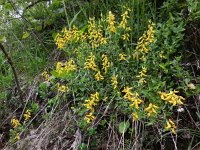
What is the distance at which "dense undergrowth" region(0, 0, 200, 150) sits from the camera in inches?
63.7

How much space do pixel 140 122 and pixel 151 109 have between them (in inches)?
12.1

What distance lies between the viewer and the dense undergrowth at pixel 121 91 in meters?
1.62

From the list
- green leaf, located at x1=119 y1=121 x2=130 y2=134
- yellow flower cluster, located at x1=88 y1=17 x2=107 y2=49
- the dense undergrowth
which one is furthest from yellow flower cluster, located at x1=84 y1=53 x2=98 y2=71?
green leaf, located at x1=119 y1=121 x2=130 y2=134

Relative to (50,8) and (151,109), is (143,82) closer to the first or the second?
(151,109)

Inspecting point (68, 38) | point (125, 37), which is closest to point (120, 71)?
point (125, 37)

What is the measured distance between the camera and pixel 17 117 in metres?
2.20

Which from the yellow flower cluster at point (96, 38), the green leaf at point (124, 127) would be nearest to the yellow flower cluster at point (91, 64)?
the yellow flower cluster at point (96, 38)

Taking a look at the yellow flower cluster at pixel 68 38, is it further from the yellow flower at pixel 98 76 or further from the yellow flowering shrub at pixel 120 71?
the yellow flower at pixel 98 76

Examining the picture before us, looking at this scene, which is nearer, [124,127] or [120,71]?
[124,127]

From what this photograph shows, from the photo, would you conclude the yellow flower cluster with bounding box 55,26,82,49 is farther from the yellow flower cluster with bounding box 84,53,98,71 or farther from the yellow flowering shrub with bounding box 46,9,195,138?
the yellow flower cluster with bounding box 84,53,98,71

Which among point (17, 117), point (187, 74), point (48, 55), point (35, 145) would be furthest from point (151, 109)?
point (48, 55)

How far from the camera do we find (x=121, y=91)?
1.82 metres

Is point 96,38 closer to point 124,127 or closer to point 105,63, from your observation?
point 105,63

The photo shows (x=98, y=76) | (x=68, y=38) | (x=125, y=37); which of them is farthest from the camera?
(x=68, y=38)
